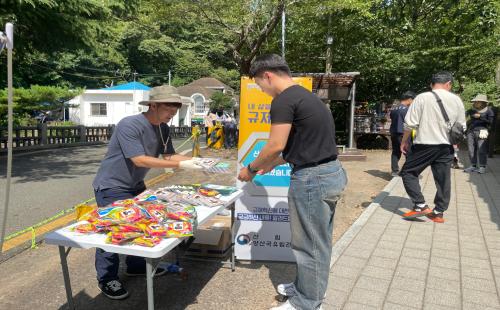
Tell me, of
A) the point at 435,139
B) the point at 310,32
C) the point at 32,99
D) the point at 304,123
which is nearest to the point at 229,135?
the point at 310,32

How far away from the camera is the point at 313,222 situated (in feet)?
8.76

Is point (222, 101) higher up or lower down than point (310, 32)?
lower down

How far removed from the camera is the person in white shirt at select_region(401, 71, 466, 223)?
194 inches

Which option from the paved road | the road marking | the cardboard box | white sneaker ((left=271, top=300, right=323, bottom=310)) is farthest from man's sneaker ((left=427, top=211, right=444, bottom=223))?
the paved road

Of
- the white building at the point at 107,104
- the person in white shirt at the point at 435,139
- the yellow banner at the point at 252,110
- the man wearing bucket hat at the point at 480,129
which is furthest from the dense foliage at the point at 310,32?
the white building at the point at 107,104

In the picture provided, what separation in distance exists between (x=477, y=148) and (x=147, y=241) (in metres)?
9.30

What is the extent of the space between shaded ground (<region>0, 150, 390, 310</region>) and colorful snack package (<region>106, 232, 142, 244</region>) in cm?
104

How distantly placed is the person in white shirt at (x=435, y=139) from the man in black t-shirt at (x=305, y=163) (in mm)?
2737

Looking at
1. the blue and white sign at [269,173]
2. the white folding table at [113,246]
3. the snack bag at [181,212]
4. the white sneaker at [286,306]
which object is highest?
the blue and white sign at [269,173]

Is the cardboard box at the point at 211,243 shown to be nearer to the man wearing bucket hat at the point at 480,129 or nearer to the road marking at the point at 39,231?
the road marking at the point at 39,231

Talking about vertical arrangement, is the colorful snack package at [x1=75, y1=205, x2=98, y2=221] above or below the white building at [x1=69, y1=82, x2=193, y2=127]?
below

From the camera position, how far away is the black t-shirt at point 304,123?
8.32ft

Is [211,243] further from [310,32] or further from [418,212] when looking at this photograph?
[310,32]

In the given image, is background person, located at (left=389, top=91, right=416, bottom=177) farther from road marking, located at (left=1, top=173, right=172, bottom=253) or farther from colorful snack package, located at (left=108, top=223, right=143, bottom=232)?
colorful snack package, located at (left=108, top=223, right=143, bottom=232)
